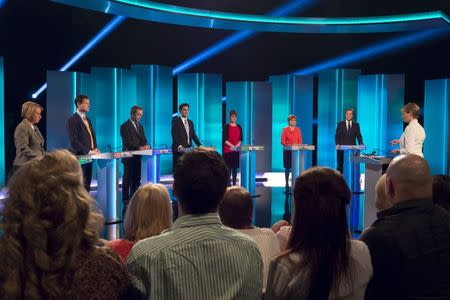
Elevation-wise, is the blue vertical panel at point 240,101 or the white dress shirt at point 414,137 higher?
the blue vertical panel at point 240,101

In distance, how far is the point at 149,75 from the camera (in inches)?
309

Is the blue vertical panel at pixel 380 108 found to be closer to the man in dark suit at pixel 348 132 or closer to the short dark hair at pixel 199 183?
the man in dark suit at pixel 348 132

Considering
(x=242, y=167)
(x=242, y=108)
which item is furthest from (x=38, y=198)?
(x=242, y=108)

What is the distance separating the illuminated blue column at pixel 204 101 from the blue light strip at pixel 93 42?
136 centimetres

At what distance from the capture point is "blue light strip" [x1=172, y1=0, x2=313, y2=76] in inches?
361

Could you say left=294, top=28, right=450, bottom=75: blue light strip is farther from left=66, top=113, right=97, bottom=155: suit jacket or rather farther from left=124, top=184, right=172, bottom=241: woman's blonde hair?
left=124, top=184, right=172, bottom=241: woman's blonde hair

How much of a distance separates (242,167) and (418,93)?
4.03 m

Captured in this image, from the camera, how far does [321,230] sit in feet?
4.39

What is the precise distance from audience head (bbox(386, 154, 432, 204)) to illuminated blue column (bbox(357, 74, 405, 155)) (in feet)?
24.5

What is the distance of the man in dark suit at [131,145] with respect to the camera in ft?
21.1

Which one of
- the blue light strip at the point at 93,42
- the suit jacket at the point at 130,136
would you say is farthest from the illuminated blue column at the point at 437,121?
the blue light strip at the point at 93,42

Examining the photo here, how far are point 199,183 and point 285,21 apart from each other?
27.3 ft

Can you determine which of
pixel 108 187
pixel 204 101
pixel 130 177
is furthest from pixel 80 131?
pixel 204 101

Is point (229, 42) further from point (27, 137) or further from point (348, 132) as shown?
point (27, 137)
